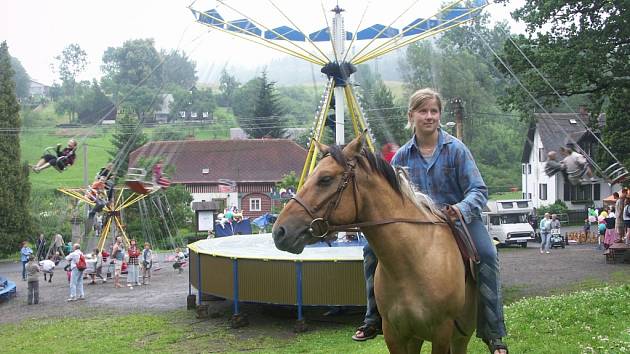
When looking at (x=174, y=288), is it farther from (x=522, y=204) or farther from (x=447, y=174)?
(x=522, y=204)

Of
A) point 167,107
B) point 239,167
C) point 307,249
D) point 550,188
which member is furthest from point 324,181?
point 239,167

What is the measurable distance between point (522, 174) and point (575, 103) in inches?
→ 747

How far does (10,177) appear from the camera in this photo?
35.7 m

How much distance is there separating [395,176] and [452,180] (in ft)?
2.37

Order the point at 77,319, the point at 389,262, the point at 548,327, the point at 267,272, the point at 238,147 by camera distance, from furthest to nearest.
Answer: the point at 238,147, the point at 77,319, the point at 267,272, the point at 548,327, the point at 389,262

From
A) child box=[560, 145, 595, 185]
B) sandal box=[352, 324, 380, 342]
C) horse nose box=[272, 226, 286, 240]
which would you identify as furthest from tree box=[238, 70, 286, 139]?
horse nose box=[272, 226, 286, 240]

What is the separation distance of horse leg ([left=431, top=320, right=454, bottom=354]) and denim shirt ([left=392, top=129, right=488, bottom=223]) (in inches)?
28.7

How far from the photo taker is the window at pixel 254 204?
163 ft

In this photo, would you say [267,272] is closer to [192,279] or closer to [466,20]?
[192,279]

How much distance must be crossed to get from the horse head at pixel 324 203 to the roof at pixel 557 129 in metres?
10.6

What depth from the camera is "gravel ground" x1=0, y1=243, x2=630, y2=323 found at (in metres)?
17.9

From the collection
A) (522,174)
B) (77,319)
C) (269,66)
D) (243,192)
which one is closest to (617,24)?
(269,66)

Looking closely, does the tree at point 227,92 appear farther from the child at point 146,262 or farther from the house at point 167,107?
the child at point 146,262

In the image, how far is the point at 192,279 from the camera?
17219 mm
